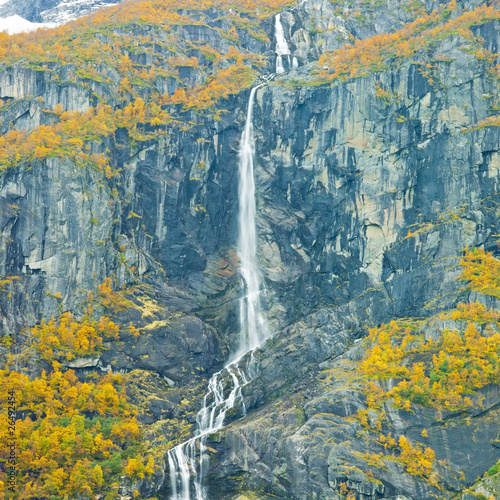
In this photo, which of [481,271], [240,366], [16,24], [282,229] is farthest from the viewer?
[16,24]

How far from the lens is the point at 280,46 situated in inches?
4948

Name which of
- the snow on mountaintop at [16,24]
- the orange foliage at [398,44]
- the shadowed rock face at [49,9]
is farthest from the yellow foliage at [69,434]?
the shadowed rock face at [49,9]

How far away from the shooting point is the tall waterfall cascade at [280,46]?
12129 centimetres

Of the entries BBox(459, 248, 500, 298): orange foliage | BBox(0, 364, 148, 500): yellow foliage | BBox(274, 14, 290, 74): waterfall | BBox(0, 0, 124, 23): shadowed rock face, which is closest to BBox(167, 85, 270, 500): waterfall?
BBox(0, 364, 148, 500): yellow foliage

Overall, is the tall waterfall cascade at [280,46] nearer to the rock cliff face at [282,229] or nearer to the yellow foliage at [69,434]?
the rock cliff face at [282,229]

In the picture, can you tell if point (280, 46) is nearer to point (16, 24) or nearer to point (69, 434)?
point (69, 434)

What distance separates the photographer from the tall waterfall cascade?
398 feet

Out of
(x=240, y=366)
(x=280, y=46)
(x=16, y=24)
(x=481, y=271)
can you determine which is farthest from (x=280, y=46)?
(x=16, y=24)

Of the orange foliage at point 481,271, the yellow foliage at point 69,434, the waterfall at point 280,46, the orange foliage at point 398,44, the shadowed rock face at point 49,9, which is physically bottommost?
the yellow foliage at point 69,434

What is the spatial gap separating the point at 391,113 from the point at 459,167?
42.2 ft

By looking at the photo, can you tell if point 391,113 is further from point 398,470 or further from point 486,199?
point 398,470

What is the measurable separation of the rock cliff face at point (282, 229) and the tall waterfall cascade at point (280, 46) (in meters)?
13.0

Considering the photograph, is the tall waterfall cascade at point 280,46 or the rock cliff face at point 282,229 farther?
the tall waterfall cascade at point 280,46

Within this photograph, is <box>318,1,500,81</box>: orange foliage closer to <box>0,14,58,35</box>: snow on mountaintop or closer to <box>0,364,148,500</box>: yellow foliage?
<box>0,364,148,500</box>: yellow foliage
